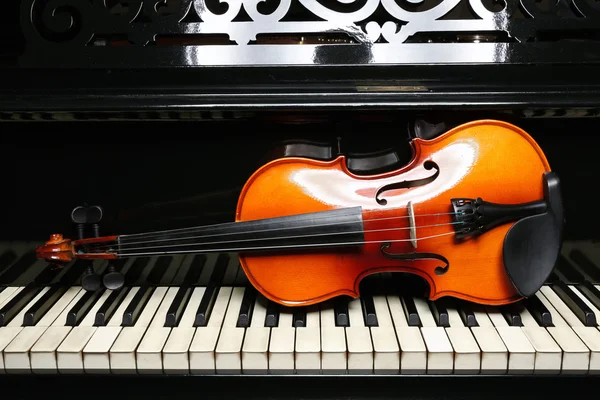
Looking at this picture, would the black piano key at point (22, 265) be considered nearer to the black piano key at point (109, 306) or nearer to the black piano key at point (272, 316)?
the black piano key at point (109, 306)

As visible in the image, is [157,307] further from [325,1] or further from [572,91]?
[572,91]

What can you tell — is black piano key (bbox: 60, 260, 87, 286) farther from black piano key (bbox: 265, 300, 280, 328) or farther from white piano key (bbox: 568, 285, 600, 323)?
white piano key (bbox: 568, 285, 600, 323)

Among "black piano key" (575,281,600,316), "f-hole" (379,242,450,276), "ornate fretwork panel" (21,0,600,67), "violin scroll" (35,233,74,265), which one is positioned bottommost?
"black piano key" (575,281,600,316)

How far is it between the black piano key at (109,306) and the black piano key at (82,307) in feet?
0.13

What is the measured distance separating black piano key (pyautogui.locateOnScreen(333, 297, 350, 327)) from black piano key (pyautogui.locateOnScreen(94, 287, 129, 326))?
523mm

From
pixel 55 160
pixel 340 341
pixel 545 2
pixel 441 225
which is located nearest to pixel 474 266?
pixel 441 225

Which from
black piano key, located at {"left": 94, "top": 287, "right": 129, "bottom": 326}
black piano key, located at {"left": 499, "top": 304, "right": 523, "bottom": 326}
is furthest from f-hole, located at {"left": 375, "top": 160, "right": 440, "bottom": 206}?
Result: black piano key, located at {"left": 94, "top": 287, "right": 129, "bottom": 326}

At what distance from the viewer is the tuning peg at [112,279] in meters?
1.30

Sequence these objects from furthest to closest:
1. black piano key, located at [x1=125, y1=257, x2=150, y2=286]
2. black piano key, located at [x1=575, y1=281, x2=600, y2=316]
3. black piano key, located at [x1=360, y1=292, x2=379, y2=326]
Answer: black piano key, located at [x1=125, y1=257, x2=150, y2=286] → black piano key, located at [x1=575, y1=281, x2=600, y2=316] → black piano key, located at [x1=360, y1=292, x2=379, y2=326]

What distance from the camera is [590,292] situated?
4.47 feet

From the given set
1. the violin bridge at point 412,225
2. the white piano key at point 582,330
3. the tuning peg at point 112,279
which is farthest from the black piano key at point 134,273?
the white piano key at point 582,330

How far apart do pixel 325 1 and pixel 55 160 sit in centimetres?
81

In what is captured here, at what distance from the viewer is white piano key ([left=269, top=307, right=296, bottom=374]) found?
112cm

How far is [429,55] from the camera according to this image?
1.26 m
